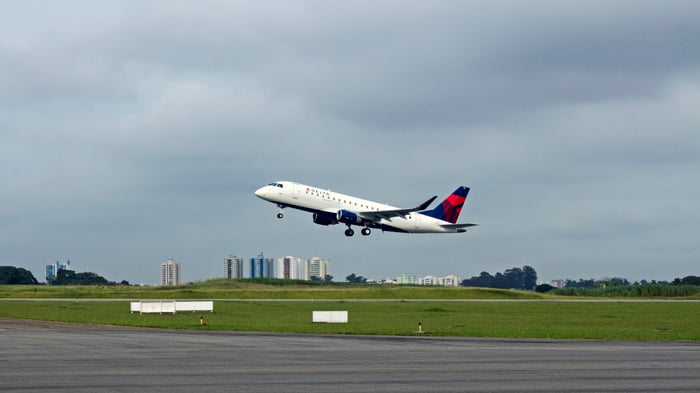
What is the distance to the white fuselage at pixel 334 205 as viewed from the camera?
91938 mm

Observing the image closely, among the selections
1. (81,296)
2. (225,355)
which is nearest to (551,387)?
(225,355)

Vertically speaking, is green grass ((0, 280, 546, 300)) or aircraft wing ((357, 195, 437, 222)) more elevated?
aircraft wing ((357, 195, 437, 222))

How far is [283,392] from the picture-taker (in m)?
21.7

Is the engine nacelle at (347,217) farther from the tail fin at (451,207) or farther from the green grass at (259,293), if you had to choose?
the tail fin at (451,207)

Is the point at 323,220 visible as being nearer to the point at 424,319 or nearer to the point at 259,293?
the point at 259,293

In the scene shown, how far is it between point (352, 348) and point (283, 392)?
13.9m

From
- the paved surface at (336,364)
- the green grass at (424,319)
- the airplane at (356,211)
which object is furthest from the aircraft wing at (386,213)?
the paved surface at (336,364)

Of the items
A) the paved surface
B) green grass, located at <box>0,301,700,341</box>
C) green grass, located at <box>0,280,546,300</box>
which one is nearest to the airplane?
green grass, located at <box>0,280,546,300</box>

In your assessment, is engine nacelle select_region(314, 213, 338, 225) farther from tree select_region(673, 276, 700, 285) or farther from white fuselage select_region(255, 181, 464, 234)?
tree select_region(673, 276, 700, 285)

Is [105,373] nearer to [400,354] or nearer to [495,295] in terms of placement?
[400,354]

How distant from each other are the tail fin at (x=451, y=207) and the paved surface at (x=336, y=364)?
67.3 m

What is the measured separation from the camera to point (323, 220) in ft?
321

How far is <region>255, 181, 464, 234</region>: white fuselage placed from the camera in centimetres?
9194

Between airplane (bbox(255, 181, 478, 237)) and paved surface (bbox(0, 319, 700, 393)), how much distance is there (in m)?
50.5
